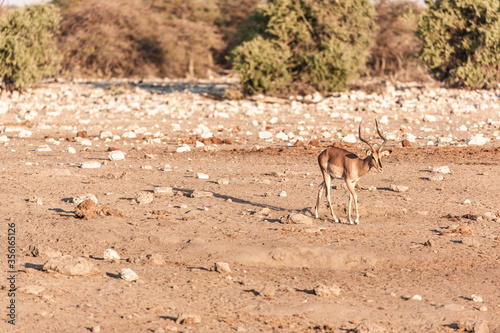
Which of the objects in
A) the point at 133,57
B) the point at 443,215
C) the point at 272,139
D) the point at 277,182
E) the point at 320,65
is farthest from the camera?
the point at 133,57

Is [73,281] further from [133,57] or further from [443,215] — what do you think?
[133,57]

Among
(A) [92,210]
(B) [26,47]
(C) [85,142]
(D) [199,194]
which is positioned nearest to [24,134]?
(C) [85,142]

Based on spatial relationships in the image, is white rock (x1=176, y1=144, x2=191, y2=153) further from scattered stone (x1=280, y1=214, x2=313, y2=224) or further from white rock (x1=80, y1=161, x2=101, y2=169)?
scattered stone (x1=280, y1=214, x2=313, y2=224)

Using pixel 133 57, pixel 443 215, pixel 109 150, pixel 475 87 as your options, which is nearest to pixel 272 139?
pixel 109 150

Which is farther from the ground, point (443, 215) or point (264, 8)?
point (264, 8)

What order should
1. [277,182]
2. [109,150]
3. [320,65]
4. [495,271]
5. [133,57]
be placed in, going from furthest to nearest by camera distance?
[133,57]
[320,65]
[109,150]
[277,182]
[495,271]

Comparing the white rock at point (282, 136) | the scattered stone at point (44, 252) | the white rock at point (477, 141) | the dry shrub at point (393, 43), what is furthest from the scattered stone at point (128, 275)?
the dry shrub at point (393, 43)

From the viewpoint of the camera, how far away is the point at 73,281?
19.6ft

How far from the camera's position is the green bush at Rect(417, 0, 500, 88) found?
23016mm

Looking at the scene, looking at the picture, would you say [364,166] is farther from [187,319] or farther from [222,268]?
[187,319]

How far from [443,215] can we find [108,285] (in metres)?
4.49

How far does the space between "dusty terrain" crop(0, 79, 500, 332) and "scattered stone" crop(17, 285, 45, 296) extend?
0.04ft

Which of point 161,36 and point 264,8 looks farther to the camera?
point 161,36

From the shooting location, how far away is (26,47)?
24297mm
